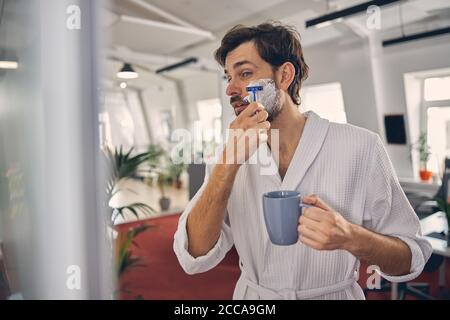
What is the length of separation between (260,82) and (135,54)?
36cm

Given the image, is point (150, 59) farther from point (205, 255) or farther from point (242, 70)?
point (205, 255)

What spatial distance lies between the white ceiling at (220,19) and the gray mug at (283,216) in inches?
13.5

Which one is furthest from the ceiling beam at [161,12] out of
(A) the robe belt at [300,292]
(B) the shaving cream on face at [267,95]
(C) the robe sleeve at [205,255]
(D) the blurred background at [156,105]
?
(A) the robe belt at [300,292]

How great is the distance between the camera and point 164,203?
3.18ft

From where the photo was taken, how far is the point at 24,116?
40.3 inches

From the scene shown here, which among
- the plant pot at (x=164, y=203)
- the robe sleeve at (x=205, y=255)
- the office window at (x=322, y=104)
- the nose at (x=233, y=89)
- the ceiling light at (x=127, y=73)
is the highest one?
the ceiling light at (x=127, y=73)

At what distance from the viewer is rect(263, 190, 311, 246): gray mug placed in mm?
658

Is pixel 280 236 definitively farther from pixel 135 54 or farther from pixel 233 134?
pixel 135 54

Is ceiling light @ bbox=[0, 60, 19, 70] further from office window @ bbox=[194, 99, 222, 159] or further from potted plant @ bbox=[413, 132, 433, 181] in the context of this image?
potted plant @ bbox=[413, 132, 433, 181]

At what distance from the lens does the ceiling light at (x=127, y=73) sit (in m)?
0.91

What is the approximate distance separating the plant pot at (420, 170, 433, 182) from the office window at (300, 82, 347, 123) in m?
0.26

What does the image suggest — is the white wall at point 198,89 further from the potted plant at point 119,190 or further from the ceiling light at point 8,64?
the ceiling light at point 8,64

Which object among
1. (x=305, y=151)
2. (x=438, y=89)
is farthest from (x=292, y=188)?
(x=438, y=89)

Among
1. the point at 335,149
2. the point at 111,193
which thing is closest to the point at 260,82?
the point at 335,149
